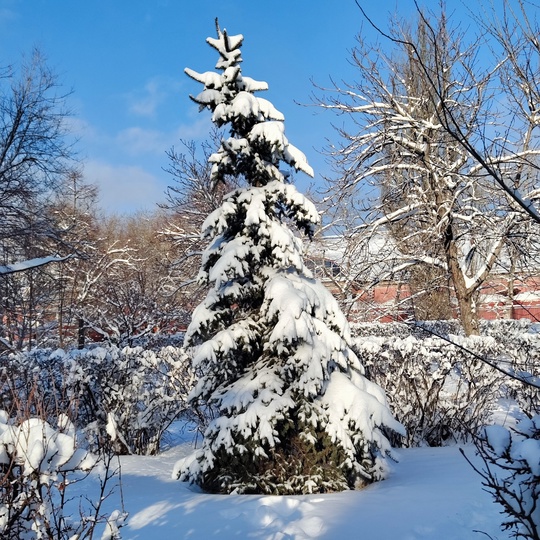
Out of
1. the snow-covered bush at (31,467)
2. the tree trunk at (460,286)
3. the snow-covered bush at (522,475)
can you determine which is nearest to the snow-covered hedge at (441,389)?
the tree trunk at (460,286)

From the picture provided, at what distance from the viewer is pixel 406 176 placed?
40.9 feet

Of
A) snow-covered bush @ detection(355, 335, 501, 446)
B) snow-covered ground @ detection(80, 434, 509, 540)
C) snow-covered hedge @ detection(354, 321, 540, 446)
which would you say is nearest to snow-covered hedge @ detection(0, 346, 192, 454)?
snow-covered ground @ detection(80, 434, 509, 540)

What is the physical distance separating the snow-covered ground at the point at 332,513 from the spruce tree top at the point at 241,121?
3.30m

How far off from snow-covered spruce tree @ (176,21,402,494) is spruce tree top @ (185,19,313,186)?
0.04 feet

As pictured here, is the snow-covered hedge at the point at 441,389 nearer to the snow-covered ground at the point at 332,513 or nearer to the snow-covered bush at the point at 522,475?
the snow-covered ground at the point at 332,513

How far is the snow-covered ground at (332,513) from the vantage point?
3.97m

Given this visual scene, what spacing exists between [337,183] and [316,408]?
24.3 feet

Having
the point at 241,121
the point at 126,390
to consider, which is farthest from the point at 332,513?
the point at 126,390

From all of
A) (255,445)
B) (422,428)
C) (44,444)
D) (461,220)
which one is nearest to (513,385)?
(422,428)

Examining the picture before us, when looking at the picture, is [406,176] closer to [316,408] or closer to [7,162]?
[316,408]

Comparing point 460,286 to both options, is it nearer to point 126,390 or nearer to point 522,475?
point 126,390

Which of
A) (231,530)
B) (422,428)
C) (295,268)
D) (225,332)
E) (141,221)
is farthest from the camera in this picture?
(141,221)

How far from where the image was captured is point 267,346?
17.5 feet

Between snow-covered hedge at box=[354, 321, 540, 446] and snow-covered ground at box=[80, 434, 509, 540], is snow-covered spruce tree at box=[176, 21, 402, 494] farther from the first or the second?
snow-covered hedge at box=[354, 321, 540, 446]
